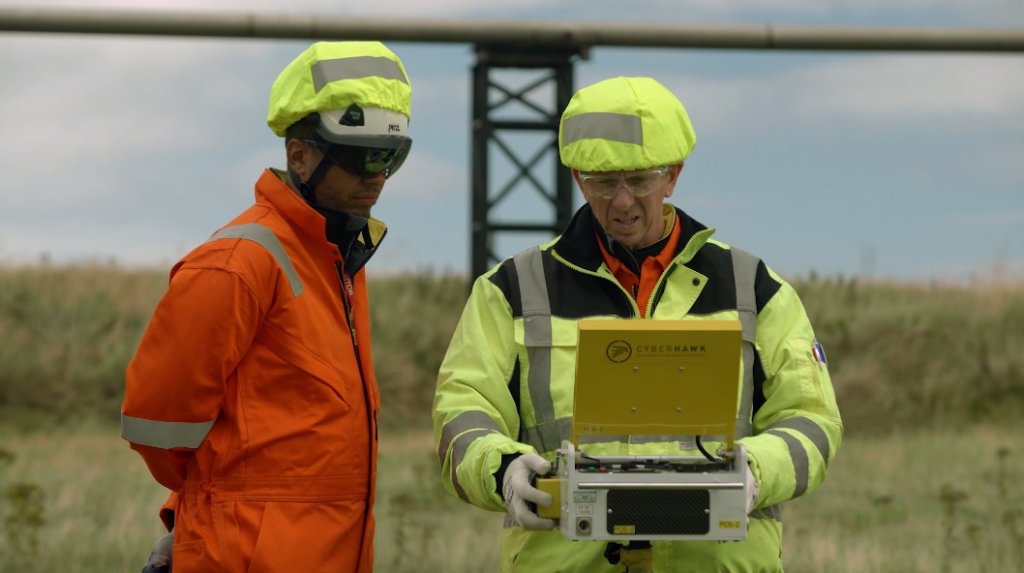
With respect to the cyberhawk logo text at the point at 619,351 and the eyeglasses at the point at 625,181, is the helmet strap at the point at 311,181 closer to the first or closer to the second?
the eyeglasses at the point at 625,181

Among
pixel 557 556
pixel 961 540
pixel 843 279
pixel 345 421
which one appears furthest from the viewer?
pixel 843 279

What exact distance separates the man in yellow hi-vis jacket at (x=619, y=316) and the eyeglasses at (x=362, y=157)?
436mm

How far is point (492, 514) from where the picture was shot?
371 inches

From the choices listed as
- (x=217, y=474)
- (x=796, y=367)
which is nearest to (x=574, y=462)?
(x=796, y=367)

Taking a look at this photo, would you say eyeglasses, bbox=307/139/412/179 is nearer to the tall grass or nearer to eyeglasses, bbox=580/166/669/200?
eyeglasses, bbox=580/166/669/200

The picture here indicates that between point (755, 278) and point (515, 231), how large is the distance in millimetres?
9531

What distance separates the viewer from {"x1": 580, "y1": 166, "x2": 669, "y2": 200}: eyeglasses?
138 inches

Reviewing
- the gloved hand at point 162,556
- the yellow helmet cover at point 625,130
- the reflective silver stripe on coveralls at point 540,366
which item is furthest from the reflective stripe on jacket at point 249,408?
the yellow helmet cover at point 625,130

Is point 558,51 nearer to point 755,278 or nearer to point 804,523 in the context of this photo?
point 804,523

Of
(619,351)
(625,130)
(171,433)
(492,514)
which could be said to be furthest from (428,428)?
(619,351)

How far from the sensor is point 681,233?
12.1 ft

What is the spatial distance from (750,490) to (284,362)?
1179 millimetres

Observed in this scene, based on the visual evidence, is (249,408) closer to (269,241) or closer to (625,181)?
(269,241)

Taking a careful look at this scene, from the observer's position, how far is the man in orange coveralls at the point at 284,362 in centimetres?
357
